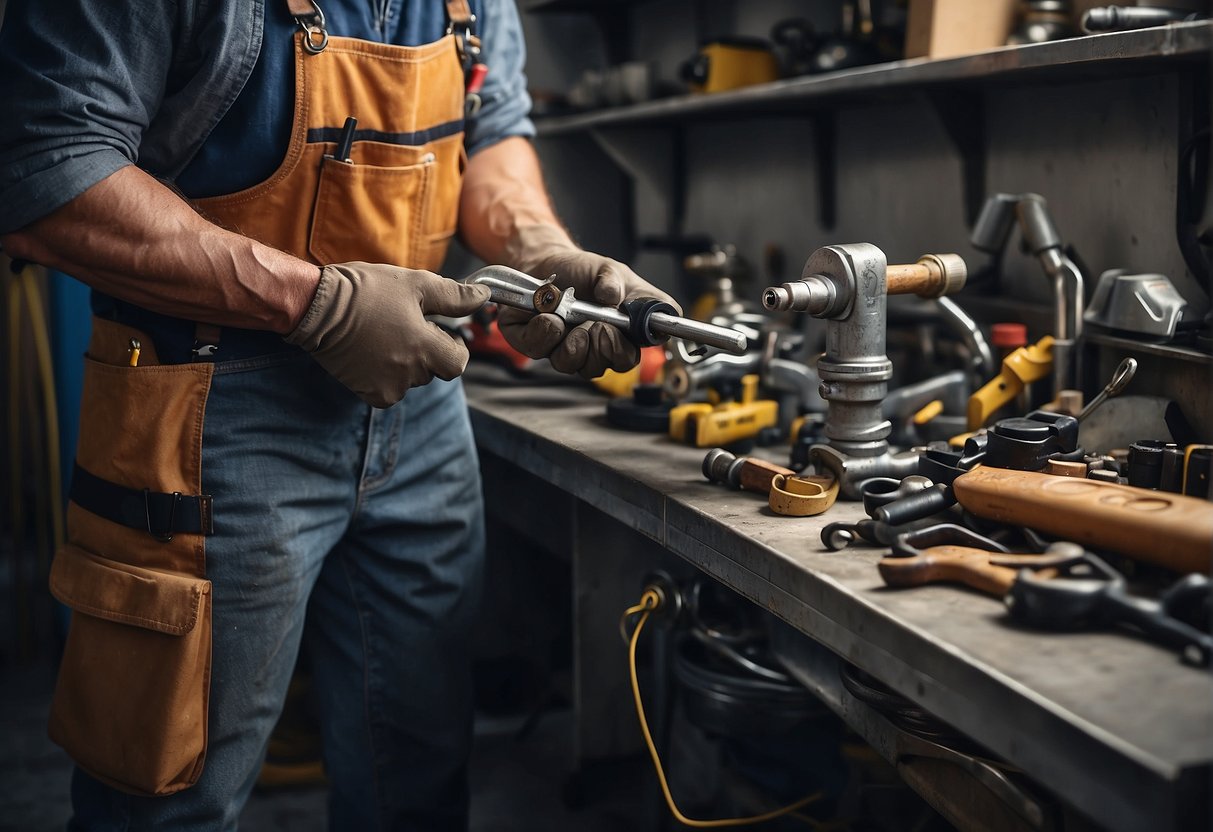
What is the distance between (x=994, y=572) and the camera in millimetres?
901

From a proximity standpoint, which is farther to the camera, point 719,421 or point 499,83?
point 499,83

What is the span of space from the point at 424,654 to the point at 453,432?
Result: 0.99 ft

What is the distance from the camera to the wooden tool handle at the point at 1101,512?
2.80 feet

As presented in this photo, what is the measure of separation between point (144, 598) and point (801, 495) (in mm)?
708

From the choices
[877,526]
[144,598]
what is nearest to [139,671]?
[144,598]

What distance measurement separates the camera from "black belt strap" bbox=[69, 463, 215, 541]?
1.24 metres

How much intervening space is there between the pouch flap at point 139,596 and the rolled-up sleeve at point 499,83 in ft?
2.44

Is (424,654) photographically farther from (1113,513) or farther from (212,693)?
(1113,513)

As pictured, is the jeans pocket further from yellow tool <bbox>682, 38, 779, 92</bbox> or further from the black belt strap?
yellow tool <bbox>682, 38, 779, 92</bbox>

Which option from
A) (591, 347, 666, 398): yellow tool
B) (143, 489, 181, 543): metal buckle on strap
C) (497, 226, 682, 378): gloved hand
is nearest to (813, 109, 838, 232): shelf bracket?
(591, 347, 666, 398): yellow tool

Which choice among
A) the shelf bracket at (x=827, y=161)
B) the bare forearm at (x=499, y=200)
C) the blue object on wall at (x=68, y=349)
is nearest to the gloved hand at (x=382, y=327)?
the bare forearm at (x=499, y=200)

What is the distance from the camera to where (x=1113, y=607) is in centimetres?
81

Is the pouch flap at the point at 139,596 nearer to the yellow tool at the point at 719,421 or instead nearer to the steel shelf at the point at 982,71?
the yellow tool at the point at 719,421

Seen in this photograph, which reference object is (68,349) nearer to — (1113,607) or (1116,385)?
(1116,385)
